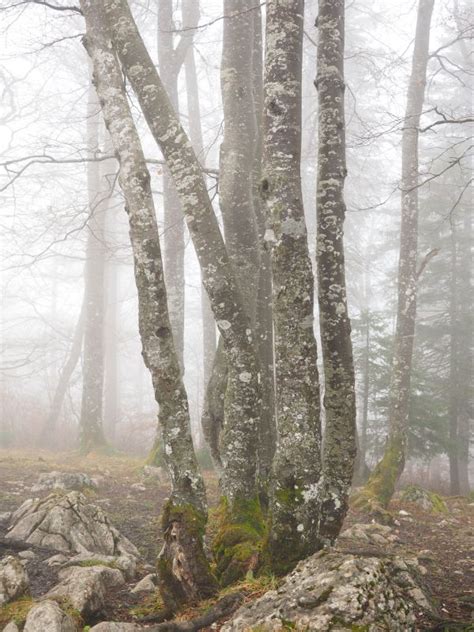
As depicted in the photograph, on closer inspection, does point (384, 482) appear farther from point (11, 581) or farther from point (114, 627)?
point (11, 581)

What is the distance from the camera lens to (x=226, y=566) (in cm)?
432

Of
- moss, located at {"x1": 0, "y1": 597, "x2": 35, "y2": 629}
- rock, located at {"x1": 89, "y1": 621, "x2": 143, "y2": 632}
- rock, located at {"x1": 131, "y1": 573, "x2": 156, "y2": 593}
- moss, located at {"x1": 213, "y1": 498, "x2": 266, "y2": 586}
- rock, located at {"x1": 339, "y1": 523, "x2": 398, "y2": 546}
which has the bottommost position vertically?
rock, located at {"x1": 339, "y1": 523, "x2": 398, "y2": 546}

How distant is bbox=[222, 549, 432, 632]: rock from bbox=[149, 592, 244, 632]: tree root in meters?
0.42

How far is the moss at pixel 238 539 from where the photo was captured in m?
4.19

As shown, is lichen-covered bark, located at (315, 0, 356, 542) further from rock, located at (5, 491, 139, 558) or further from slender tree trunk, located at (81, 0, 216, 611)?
rock, located at (5, 491, 139, 558)

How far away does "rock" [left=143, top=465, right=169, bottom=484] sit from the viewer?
9.52 m

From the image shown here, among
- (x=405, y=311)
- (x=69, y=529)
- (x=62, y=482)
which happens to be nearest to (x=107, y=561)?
(x=69, y=529)

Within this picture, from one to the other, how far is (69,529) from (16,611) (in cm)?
190

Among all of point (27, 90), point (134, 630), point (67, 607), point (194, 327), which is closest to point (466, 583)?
point (134, 630)

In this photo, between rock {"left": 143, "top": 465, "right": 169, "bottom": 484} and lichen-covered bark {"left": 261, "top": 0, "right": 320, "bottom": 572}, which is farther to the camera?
rock {"left": 143, "top": 465, "right": 169, "bottom": 484}

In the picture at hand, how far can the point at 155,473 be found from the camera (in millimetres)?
9688

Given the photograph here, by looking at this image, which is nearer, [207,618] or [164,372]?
[207,618]

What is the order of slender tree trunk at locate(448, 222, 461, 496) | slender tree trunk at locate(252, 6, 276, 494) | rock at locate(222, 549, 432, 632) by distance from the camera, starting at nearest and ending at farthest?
1. rock at locate(222, 549, 432, 632)
2. slender tree trunk at locate(252, 6, 276, 494)
3. slender tree trunk at locate(448, 222, 461, 496)

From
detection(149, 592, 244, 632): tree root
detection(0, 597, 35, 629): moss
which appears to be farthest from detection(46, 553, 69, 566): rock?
detection(149, 592, 244, 632): tree root
